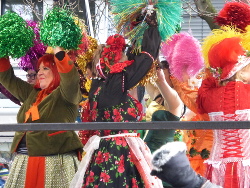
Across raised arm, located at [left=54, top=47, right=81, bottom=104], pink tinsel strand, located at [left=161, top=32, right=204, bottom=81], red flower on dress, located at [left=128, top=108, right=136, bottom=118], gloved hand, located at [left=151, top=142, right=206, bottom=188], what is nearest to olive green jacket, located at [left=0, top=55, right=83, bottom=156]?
raised arm, located at [left=54, top=47, right=81, bottom=104]

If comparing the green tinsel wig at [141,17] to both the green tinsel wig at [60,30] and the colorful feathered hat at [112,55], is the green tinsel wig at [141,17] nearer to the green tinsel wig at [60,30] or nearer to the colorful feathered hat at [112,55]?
the colorful feathered hat at [112,55]

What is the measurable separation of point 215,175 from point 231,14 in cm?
109

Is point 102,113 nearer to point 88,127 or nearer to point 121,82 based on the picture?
point 121,82

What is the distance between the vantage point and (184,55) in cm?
410

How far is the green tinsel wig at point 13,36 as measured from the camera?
3.53 meters

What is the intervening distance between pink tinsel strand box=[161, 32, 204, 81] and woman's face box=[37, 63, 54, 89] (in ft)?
2.89

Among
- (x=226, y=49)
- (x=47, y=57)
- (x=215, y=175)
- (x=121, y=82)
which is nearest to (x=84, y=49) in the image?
(x=47, y=57)

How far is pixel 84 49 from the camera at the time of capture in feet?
12.4

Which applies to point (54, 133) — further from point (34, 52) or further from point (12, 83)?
point (34, 52)

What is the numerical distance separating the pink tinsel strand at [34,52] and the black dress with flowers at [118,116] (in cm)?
69

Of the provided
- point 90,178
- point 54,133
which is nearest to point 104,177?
point 90,178

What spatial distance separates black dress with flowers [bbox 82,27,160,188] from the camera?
10.8ft

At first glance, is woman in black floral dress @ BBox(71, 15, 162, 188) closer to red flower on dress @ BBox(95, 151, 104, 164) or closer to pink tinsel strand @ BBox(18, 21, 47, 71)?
red flower on dress @ BBox(95, 151, 104, 164)

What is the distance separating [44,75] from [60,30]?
58 cm
